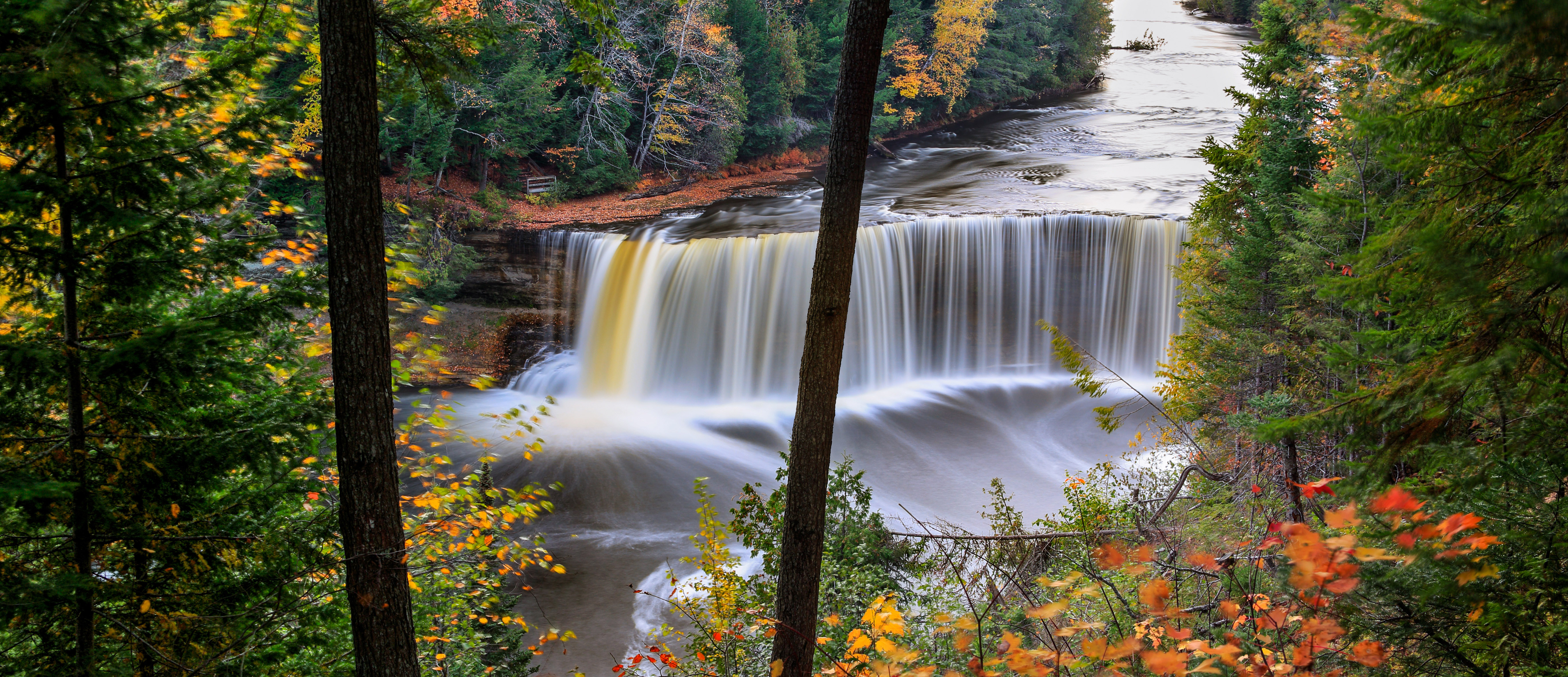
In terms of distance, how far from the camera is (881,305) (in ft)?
50.1

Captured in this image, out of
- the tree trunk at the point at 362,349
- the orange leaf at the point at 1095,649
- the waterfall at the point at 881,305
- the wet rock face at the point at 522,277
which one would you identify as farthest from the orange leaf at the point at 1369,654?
the wet rock face at the point at 522,277

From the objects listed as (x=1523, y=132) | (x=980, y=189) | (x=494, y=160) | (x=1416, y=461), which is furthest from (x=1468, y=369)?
(x=494, y=160)

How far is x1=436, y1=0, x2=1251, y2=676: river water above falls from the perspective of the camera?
1198cm

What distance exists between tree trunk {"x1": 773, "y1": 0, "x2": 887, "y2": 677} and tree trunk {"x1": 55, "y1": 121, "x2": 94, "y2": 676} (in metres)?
2.59

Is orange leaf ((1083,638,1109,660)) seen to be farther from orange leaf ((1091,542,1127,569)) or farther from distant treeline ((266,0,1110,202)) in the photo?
distant treeline ((266,0,1110,202))

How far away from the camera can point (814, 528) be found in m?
3.80

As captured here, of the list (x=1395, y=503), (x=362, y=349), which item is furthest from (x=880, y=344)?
(x=1395, y=503)

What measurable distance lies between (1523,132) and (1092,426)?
11860 millimetres

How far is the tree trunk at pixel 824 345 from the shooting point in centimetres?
348

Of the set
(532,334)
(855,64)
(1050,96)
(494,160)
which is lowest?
(532,334)

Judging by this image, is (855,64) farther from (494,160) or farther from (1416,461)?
(494,160)

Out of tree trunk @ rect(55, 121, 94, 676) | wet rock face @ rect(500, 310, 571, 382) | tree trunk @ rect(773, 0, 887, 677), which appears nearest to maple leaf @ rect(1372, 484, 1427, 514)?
tree trunk @ rect(773, 0, 887, 677)

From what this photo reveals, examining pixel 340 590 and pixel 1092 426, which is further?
pixel 1092 426

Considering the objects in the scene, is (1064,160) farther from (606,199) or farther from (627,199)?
(606,199)
